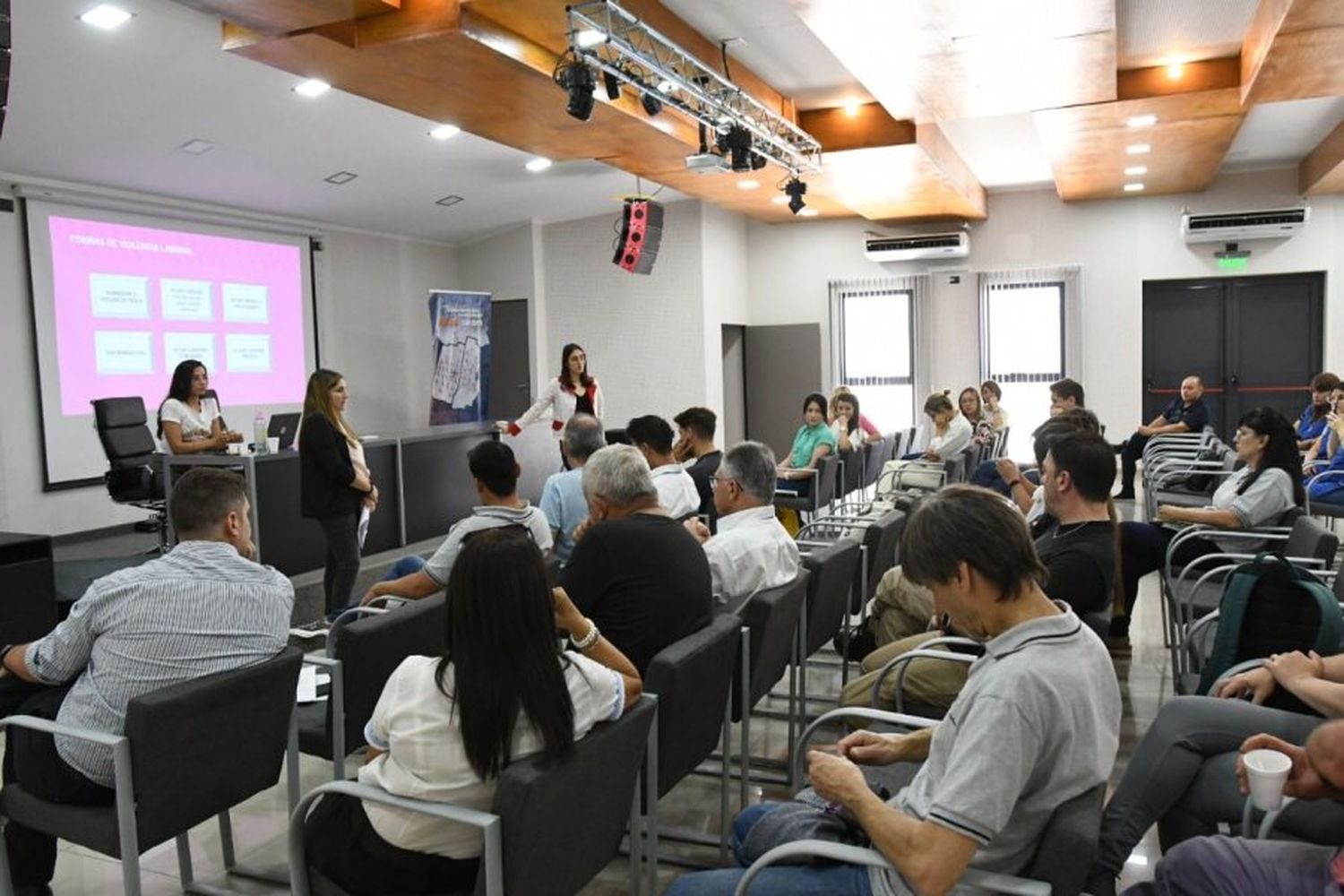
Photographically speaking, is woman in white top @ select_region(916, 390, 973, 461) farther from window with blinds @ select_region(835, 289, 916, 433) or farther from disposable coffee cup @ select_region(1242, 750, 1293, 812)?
disposable coffee cup @ select_region(1242, 750, 1293, 812)

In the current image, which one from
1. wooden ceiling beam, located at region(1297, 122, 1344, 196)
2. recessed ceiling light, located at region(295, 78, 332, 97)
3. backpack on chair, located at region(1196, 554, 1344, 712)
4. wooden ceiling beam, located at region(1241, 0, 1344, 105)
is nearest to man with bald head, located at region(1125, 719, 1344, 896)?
backpack on chair, located at region(1196, 554, 1344, 712)

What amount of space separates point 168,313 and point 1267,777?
841cm

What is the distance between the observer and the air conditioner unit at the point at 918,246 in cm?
1110

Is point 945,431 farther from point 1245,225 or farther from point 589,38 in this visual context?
point 1245,225

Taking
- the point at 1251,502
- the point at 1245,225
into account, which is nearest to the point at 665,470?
the point at 1251,502

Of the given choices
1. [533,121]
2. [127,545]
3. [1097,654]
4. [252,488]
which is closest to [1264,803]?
[1097,654]

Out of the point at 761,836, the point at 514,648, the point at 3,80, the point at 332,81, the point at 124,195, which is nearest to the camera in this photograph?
Answer: the point at 514,648

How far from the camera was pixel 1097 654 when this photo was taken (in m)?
1.59

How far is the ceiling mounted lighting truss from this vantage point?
4.73 metres

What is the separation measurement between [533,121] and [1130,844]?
5723mm

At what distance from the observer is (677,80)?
539 cm

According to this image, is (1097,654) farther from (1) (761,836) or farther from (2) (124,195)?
(2) (124,195)

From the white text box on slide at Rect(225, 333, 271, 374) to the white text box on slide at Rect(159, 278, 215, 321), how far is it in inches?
11.8

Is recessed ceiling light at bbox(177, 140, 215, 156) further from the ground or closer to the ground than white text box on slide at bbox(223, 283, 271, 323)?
further from the ground
